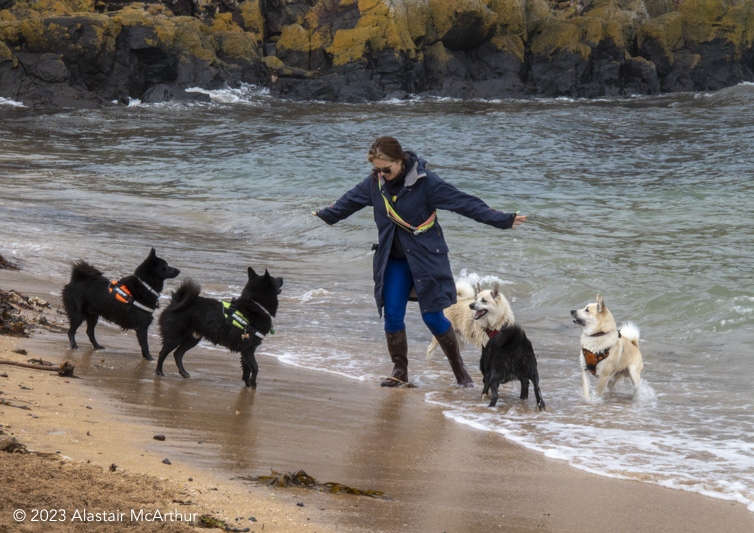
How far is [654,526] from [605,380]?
3.04 meters

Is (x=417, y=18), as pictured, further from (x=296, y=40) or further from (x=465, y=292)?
(x=465, y=292)

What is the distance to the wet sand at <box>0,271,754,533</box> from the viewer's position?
3.22m

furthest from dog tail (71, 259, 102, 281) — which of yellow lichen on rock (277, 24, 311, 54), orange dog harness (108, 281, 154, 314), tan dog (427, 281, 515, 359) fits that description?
yellow lichen on rock (277, 24, 311, 54)

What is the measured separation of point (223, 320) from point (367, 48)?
34470 mm

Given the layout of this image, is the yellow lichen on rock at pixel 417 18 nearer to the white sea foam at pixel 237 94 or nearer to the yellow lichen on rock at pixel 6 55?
→ the white sea foam at pixel 237 94

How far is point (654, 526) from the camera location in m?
3.35

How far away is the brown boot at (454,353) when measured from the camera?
6.03 meters

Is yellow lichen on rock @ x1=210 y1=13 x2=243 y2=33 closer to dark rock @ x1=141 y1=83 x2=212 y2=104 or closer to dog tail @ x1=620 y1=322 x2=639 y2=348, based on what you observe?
dark rock @ x1=141 y1=83 x2=212 y2=104

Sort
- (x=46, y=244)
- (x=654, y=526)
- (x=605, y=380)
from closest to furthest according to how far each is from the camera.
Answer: (x=654, y=526) → (x=605, y=380) → (x=46, y=244)

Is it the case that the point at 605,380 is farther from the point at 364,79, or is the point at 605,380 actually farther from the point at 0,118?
the point at 364,79

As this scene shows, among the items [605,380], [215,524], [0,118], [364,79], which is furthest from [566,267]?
[364,79]

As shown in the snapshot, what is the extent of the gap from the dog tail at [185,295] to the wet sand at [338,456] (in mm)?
599

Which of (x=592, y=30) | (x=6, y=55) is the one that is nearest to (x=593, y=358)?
(x=6, y=55)

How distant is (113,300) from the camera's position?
5.98 m
